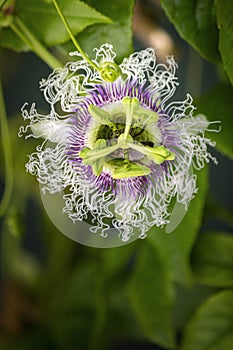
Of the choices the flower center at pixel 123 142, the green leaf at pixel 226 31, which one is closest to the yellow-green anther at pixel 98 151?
the flower center at pixel 123 142

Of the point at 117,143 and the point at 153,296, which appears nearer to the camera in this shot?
the point at 117,143

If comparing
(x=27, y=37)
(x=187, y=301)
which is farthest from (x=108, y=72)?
(x=187, y=301)

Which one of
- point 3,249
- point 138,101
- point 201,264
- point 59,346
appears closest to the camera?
point 138,101

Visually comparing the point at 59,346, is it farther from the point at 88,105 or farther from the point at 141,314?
the point at 88,105

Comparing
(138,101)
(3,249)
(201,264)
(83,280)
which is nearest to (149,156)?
(138,101)

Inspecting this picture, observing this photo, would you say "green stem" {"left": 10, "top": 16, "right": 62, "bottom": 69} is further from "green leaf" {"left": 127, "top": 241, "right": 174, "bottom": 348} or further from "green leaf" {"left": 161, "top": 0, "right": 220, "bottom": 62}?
"green leaf" {"left": 127, "top": 241, "right": 174, "bottom": 348}

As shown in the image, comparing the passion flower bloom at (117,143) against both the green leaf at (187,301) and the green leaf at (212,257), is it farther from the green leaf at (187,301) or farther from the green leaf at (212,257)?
the green leaf at (187,301)

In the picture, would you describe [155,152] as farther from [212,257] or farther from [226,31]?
[212,257]
